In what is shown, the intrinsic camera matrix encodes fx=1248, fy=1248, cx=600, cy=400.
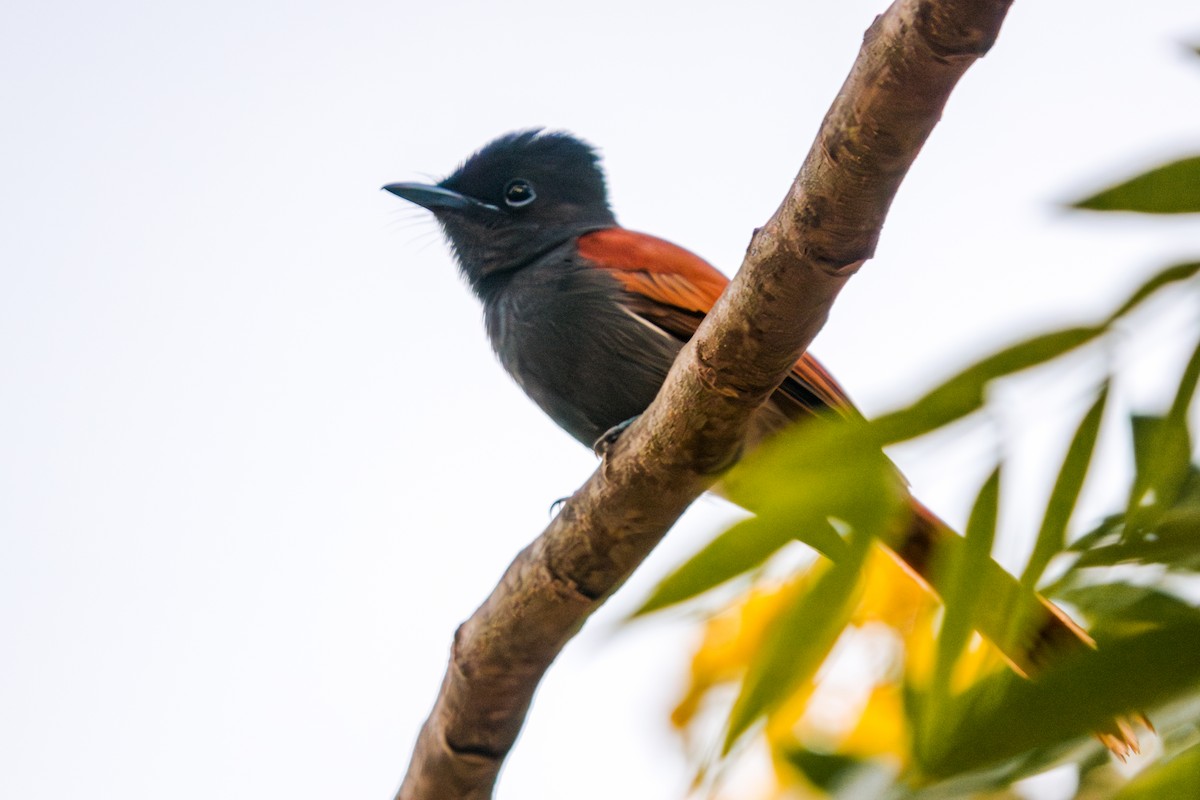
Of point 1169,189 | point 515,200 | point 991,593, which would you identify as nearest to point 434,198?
point 515,200

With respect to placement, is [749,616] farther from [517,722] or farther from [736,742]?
[736,742]

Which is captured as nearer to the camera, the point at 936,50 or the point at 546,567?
the point at 936,50

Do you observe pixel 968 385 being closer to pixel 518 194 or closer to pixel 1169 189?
pixel 1169 189

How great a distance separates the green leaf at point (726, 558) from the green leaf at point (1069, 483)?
27 cm

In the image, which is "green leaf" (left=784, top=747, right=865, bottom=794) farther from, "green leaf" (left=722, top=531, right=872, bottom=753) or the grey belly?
the grey belly

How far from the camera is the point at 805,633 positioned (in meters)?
1.58

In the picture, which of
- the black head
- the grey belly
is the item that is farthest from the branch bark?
the black head

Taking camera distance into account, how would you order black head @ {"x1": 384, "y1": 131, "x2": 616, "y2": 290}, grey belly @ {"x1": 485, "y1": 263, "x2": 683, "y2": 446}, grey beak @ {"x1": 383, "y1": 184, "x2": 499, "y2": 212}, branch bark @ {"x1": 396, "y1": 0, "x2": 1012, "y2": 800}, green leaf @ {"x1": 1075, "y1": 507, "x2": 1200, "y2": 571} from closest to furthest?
green leaf @ {"x1": 1075, "y1": 507, "x2": 1200, "y2": 571}, branch bark @ {"x1": 396, "y1": 0, "x2": 1012, "y2": 800}, grey belly @ {"x1": 485, "y1": 263, "x2": 683, "y2": 446}, black head @ {"x1": 384, "y1": 131, "x2": 616, "y2": 290}, grey beak @ {"x1": 383, "y1": 184, "x2": 499, "y2": 212}

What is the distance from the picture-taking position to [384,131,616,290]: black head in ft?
15.4

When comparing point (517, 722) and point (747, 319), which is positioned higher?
point (747, 319)

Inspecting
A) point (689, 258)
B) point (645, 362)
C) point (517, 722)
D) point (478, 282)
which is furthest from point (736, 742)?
point (478, 282)

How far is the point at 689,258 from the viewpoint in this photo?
13.8 feet

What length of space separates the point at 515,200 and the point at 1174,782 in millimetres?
4099

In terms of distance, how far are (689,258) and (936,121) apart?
2.33 m
